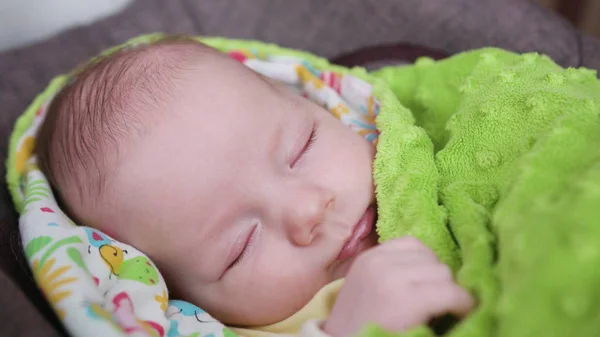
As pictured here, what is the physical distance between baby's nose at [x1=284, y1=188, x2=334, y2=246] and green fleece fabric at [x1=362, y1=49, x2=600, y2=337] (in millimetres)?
89

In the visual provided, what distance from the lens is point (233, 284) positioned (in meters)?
0.83

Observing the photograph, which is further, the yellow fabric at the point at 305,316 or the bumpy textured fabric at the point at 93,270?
the yellow fabric at the point at 305,316

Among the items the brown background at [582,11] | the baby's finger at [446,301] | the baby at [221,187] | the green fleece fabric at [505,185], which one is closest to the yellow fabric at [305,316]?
the baby at [221,187]

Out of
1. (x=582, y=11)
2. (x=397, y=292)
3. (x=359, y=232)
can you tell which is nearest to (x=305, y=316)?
(x=359, y=232)

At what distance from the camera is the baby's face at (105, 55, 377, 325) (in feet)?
2.67

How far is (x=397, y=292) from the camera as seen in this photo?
0.62 meters

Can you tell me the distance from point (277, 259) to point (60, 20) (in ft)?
3.35

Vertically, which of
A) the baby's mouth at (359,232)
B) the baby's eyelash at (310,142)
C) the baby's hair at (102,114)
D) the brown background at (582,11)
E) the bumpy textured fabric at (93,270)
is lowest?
the brown background at (582,11)

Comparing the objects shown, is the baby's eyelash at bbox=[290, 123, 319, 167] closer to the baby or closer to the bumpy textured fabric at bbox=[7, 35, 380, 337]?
the baby

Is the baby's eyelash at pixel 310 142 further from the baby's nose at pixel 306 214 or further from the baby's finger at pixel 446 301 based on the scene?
the baby's finger at pixel 446 301

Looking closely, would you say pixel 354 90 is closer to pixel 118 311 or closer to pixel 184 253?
pixel 184 253

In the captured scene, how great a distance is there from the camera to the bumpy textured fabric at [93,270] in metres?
0.71

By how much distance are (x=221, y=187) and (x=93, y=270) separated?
7.9 inches

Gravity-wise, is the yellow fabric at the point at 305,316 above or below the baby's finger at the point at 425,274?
below
